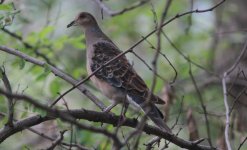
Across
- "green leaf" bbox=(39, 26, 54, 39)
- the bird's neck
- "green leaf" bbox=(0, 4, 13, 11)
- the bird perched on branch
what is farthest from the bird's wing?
"green leaf" bbox=(0, 4, 13, 11)

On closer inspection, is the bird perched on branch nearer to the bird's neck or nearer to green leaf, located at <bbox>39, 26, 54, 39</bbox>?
the bird's neck

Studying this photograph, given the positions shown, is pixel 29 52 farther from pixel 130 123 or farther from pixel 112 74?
pixel 130 123

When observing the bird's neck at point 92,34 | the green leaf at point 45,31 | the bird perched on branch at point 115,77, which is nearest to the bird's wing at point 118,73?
the bird perched on branch at point 115,77

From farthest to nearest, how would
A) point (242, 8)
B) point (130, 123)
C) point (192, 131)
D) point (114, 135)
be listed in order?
point (242, 8), point (192, 131), point (130, 123), point (114, 135)

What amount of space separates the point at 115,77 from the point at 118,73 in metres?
0.06

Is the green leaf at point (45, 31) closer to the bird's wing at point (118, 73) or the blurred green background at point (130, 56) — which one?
the blurred green background at point (130, 56)

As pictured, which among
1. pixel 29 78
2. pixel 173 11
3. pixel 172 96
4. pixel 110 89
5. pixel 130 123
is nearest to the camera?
pixel 130 123

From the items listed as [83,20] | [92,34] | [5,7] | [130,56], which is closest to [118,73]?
[92,34]

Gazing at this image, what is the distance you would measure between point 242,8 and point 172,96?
351 cm

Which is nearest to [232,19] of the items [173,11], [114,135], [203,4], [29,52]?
[173,11]

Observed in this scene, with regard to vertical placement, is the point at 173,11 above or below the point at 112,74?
above

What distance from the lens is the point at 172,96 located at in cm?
694

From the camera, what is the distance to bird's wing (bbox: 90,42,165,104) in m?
6.17

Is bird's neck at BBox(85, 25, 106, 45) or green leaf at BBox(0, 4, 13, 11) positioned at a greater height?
bird's neck at BBox(85, 25, 106, 45)
